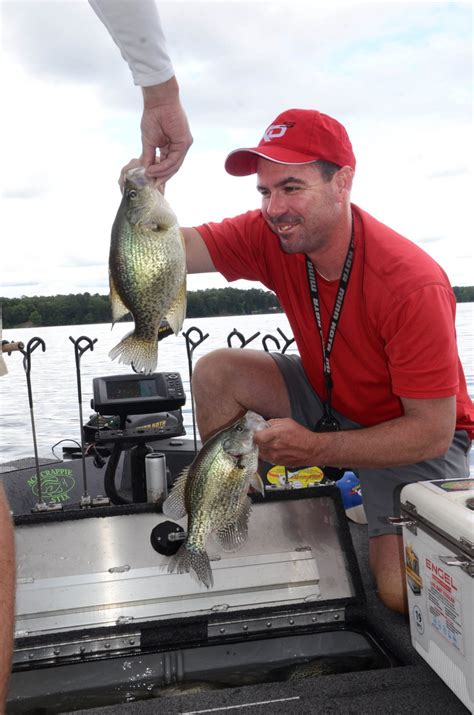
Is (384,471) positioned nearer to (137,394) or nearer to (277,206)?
(277,206)

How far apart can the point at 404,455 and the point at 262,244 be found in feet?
4.51

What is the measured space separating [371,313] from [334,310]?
0.58 feet

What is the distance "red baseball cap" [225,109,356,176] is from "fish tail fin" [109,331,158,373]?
5.30ft

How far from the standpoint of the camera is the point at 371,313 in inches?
132

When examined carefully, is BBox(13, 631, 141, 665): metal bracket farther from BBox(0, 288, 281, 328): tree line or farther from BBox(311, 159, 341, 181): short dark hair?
BBox(311, 159, 341, 181): short dark hair

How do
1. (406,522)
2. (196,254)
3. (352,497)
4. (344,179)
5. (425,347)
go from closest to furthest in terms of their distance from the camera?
(406,522)
(425,347)
(344,179)
(196,254)
(352,497)

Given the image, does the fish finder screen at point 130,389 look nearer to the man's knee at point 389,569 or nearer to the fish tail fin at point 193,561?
the man's knee at point 389,569

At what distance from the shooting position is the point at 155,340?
6.25 feet

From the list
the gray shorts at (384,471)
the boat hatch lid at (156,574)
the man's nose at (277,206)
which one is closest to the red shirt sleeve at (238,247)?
the man's nose at (277,206)

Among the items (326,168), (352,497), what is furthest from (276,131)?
(352,497)

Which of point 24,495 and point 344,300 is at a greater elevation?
point 344,300

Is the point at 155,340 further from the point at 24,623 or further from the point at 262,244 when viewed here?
the point at 262,244

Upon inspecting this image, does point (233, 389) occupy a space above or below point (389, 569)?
above

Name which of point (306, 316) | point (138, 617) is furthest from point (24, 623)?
point (306, 316)
